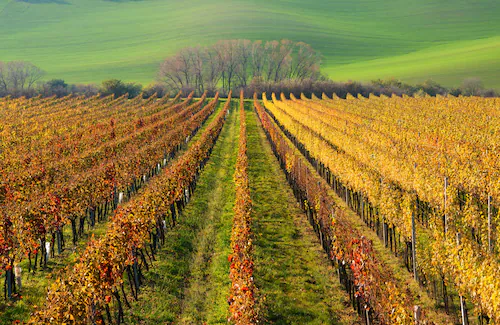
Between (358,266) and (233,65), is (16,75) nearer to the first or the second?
(233,65)

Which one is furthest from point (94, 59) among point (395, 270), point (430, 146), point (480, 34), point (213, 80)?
point (395, 270)

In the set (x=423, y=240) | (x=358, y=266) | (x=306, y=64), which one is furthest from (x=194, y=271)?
(x=306, y=64)

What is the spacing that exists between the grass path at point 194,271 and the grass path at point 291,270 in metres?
1.29

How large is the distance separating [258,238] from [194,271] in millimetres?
3666

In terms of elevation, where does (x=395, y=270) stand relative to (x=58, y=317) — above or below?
below

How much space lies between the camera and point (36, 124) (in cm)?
4500

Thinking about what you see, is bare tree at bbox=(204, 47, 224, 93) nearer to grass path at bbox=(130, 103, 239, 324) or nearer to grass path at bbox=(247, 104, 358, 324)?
grass path at bbox=(130, 103, 239, 324)

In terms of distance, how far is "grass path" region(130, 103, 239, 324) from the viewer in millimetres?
12930

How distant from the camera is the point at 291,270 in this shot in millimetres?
15547

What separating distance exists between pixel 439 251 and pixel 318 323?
389 centimetres

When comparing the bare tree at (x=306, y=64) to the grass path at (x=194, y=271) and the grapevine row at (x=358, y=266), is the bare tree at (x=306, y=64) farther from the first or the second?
the grapevine row at (x=358, y=266)

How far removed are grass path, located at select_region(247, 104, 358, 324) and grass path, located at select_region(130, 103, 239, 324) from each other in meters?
1.29

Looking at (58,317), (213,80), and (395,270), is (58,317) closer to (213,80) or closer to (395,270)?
(395,270)

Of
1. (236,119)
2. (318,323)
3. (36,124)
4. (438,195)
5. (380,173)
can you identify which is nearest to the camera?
(318,323)
